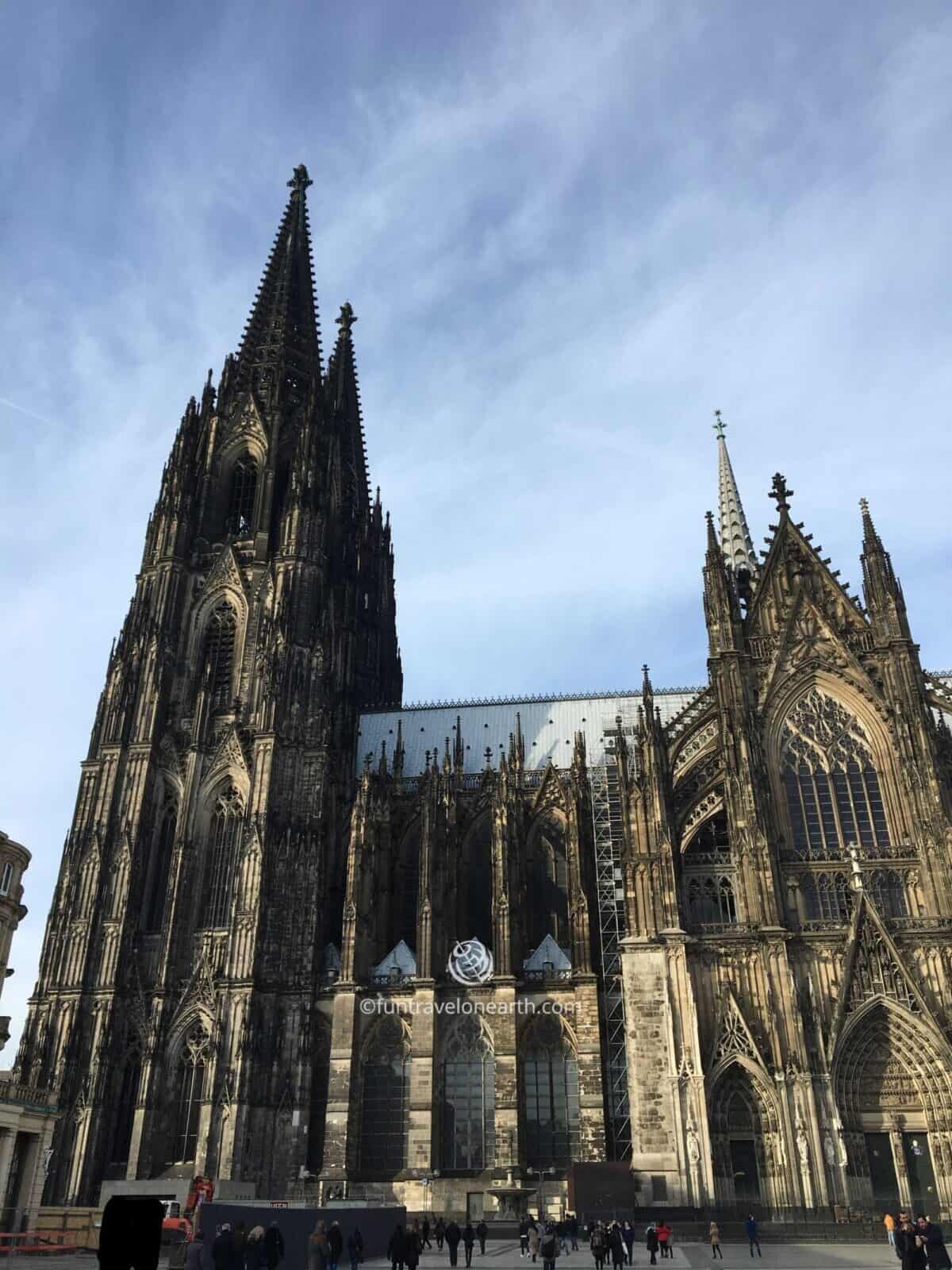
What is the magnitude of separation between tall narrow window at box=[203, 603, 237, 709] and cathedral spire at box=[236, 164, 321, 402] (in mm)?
13701

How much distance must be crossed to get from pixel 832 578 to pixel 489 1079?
2355 centimetres

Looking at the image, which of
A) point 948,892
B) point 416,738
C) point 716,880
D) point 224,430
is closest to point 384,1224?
point 716,880

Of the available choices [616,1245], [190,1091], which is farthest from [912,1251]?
[190,1091]

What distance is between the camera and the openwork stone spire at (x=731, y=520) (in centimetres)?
5450

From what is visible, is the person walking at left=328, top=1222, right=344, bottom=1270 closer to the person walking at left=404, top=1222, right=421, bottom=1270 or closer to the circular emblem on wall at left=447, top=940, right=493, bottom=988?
the person walking at left=404, top=1222, right=421, bottom=1270

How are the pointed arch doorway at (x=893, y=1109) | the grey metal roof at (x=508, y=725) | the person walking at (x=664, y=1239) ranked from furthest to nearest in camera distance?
1. the grey metal roof at (x=508, y=725)
2. the pointed arch doorway at (x=893, y=1109)
3. the person walking at (x=664, y=1239)

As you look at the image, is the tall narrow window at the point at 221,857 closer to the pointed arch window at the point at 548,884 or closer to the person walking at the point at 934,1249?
the pointed arch window at the point at 548,884

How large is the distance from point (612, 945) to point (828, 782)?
33.6 feet

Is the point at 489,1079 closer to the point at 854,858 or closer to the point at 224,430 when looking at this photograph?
the point at 854,858

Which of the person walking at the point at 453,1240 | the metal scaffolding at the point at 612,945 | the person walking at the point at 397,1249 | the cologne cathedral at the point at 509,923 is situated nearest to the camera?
the person walking at the point at 397,1249

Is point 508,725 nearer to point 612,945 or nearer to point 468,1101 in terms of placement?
point 612,945

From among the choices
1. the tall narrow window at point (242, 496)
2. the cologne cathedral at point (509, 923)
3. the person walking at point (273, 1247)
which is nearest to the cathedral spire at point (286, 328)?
the tall narrow window at point (242, 496)

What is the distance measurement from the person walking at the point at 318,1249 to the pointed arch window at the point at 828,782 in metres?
22.5

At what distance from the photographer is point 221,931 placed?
139ft
